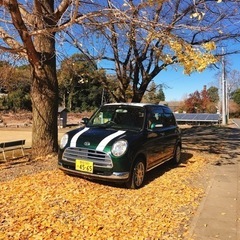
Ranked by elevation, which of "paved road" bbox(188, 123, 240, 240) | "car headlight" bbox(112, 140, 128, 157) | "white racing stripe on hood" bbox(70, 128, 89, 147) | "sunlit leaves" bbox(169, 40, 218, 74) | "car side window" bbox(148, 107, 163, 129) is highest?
"sunlit leaves" bbox(169, 40, 218, 74)

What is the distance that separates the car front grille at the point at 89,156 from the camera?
5.31m

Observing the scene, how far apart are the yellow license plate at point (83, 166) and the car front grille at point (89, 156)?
0.23 ft

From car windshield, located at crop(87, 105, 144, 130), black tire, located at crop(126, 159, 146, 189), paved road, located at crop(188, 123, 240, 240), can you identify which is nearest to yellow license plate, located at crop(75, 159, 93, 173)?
black tire, located at crop(126, 159, 146, 189)

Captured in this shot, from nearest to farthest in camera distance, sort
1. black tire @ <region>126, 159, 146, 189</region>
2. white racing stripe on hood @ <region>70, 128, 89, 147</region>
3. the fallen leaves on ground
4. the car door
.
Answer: the fallen leaves on ground < black tire @ <region>126, 159, 146, 189</region> < white racing stripe on hood @ <region>70, 128, 89, 147</region> < the car door

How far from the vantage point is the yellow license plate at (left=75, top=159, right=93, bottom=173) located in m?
5.40

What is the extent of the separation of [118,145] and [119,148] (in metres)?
0.06

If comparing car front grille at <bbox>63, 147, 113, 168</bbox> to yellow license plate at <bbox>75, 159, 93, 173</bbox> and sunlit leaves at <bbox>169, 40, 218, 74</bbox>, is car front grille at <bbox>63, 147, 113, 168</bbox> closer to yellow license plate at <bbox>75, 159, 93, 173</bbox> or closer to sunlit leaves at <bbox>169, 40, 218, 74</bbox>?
yellow license plate at <bbox>75, 159, 93, 173</bbox>

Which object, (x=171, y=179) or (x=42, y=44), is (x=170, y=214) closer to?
(x=171, y=179)

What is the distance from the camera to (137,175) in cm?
568

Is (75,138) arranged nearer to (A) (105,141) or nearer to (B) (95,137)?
(B) (95,137)

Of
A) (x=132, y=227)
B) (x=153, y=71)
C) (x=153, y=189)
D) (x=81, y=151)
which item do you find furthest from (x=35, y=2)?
(x=153, y=71)

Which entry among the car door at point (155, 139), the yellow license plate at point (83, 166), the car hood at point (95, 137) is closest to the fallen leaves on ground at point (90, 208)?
the yellow license plate at point (83, 166)

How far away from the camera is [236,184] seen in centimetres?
643

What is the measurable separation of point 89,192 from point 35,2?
478cm
